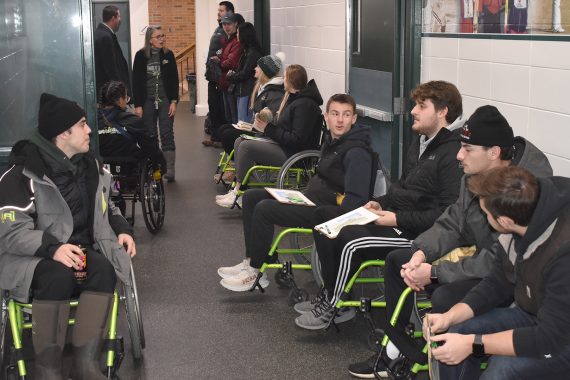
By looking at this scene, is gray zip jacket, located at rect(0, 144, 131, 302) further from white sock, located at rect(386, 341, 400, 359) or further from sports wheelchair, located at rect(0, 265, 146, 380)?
white sock, located at rect(386, 341, 400, 359)

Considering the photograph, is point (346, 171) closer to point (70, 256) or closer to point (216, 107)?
point (70, 256)

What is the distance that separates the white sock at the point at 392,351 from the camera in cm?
349

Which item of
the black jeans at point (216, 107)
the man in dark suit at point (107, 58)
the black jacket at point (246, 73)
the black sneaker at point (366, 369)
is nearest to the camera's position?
the black sneaker at point (366, 369)

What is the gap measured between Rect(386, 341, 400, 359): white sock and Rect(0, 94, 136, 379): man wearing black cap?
1115 mm

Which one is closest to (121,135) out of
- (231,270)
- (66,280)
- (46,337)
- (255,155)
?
(255,155)

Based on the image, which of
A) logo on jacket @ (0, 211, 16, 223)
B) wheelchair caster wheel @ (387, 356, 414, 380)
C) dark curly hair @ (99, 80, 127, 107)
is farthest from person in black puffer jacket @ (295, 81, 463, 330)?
dark curly hair @ (99, 80, 127, 107)

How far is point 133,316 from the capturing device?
375cm

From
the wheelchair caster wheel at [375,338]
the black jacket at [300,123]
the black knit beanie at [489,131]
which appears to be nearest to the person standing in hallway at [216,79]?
the black jacket at [300,123]

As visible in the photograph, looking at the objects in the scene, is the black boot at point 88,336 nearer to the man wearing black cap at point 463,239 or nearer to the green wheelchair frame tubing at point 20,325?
the green wheelchair frame tubing at point 20,325

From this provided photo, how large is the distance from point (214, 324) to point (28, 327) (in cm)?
105

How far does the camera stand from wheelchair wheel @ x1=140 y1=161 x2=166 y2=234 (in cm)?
586

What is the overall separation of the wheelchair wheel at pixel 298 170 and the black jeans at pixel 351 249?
1601 mm

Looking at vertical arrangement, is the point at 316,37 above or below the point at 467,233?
above

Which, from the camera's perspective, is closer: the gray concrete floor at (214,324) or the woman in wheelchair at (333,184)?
the gray concrete floor at (214,324)
